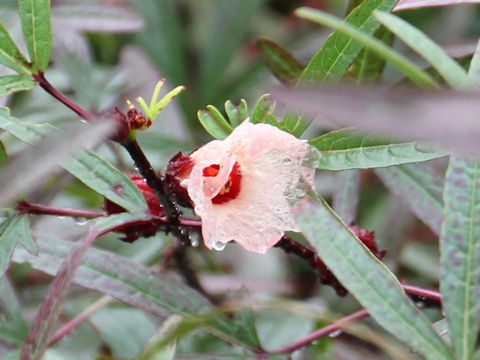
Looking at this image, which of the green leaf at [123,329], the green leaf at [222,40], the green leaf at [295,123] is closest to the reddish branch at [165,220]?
the green leaf at [295,123]

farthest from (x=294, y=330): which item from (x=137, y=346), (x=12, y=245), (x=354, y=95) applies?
(x=354, y=95)

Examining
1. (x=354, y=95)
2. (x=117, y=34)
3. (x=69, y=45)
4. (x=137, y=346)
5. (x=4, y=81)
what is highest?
(x=354, y=95)

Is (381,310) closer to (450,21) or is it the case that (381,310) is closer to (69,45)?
(69,45)

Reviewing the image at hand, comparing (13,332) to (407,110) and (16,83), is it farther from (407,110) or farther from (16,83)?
(407,110)

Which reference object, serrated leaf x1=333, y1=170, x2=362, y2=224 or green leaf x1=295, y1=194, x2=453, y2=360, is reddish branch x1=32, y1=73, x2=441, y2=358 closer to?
green leaf x1=295, y1=194, x2=453, y2=360

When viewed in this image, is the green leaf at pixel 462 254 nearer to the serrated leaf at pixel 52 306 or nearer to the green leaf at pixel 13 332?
the serrated leaf at pixel 52 306

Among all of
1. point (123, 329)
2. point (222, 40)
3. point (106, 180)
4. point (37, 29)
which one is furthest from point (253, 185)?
point (222, 40)
